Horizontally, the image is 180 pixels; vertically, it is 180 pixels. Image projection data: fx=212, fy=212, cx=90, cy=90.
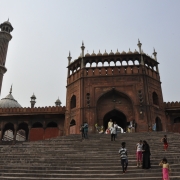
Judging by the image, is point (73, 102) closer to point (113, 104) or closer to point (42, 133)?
point (113, 104)

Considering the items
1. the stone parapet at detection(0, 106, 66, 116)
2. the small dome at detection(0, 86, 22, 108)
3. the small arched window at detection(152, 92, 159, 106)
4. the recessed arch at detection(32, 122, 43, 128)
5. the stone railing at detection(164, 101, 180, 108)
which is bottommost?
the recessed arch at detection(32, 122, 43, 128)

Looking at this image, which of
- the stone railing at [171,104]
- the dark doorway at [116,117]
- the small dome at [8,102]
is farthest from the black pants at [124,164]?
the small dome at [8,102]

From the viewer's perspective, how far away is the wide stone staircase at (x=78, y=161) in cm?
658

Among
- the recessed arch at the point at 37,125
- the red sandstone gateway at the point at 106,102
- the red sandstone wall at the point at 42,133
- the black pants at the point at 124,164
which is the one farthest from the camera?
the recessed arch at the point at 37,125

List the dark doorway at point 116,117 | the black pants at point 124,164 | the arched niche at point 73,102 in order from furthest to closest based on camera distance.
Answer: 1. the arched niche at point 73,102
2. the dark doorway at point 116,117
3. the black pants at point 124,164

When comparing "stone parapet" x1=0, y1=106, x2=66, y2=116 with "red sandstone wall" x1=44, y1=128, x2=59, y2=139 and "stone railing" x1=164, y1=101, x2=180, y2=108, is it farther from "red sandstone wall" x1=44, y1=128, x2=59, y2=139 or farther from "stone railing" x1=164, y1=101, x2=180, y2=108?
"stone railing" x1=164, y1=101, x2=180, y2=108

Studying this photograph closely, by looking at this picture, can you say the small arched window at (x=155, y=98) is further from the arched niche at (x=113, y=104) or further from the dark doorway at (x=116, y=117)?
the dark doorway at (x=116, y=117)

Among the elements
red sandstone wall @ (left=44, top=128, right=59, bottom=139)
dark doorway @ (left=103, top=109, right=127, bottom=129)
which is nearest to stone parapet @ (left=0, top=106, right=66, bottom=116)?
red sandstone wall @ (left=44, top=128, right=59, bottom=139)

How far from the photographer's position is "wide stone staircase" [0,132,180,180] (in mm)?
6582

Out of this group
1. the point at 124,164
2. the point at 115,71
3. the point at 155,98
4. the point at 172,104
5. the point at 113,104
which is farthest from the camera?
the point at 172,104

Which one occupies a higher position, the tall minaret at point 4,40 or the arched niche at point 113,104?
the tall minaret at point 4,40

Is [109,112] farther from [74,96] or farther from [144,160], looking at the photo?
[144,160]

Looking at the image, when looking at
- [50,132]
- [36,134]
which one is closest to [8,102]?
[36,134]

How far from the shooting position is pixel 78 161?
7.90m
